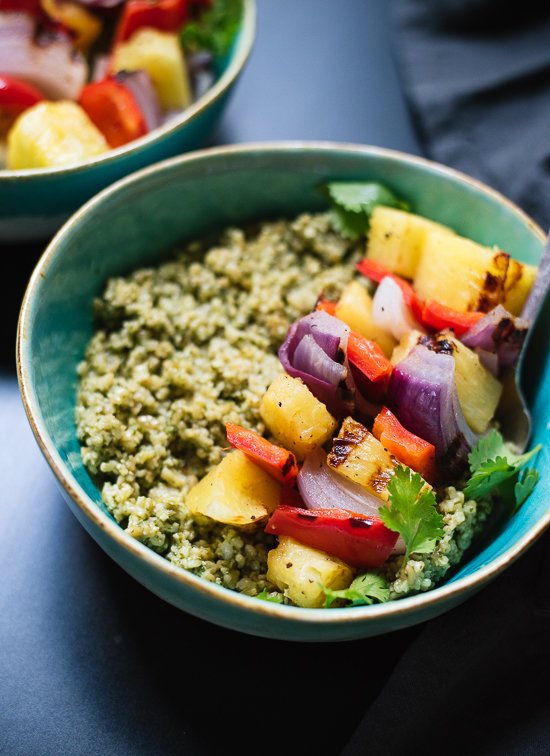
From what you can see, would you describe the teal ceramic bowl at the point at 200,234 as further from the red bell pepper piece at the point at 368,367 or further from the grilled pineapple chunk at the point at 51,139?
the red bell pepper piece at the point at 368,367

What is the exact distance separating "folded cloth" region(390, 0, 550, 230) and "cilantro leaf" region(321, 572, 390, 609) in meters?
1.10

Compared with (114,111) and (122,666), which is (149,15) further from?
(122,666)

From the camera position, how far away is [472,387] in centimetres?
153

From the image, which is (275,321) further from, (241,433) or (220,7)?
Answer: (220,7)

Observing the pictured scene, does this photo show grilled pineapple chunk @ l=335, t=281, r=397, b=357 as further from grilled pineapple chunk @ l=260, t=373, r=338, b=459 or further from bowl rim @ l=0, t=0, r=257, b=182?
bowl rim @ l=0, t=0, r=257, b=182

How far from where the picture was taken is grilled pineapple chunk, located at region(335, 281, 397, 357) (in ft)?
5.33

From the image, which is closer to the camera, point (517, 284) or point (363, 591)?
→ point (363, 591)

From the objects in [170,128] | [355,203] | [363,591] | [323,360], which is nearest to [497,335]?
[323,360]

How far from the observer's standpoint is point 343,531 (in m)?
1.35

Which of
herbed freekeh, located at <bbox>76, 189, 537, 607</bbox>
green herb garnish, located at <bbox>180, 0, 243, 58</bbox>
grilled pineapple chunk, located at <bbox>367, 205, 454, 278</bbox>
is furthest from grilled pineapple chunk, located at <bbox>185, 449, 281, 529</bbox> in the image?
green herb garnish, located at <bbox>180, 0, 243, 58</bbox>

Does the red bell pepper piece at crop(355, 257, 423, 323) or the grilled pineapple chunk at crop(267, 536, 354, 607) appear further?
the red bell pepper piece at crop(355, 257, 423, 323)

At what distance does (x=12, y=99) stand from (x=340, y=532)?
1.30 m

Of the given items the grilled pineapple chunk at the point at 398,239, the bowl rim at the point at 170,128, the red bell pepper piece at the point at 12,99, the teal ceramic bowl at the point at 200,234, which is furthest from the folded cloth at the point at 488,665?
the red bell pepper piece at the point at 12,99

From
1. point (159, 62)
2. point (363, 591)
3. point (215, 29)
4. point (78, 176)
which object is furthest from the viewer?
point (215, 29)
